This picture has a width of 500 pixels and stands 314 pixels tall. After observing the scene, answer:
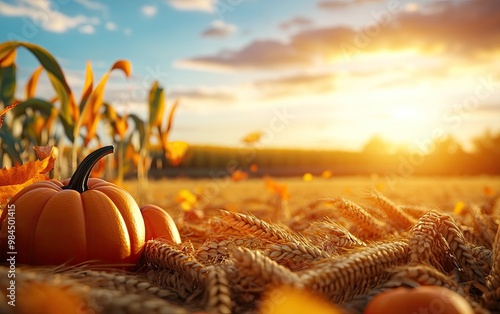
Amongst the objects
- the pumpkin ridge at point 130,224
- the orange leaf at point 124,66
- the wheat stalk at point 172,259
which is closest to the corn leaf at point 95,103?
the orange leaf at point 124,66

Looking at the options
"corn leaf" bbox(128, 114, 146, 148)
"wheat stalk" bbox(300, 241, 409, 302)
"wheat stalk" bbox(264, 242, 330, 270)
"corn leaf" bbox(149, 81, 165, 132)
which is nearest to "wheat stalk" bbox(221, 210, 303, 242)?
"wheat stalk" bbox(264, 242, 330, 270)

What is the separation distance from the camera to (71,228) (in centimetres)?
149

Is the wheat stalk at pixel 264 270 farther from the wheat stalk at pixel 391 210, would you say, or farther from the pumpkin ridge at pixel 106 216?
the wheat stalk at pixel 391 210

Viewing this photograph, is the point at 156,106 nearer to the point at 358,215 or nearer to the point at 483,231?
the point at 358,215

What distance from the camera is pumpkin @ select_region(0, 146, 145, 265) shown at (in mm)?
1480

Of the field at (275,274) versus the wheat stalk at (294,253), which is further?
the wheat stalk at (294,253)

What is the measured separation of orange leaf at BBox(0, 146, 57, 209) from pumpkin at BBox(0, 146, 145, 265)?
0.11 ft

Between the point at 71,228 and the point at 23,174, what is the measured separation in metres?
0.31

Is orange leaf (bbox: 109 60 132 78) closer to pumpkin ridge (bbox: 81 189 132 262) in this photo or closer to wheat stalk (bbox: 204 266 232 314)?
pumpkin ridge (bbox: 81 189 132 262)

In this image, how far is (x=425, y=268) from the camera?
1206mm

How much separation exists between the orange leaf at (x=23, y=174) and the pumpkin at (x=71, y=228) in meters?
0.03

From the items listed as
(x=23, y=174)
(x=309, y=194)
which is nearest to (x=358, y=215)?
(x=23, y=174)

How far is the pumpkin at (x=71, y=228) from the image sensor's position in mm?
1480

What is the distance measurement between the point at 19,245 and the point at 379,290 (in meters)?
1.10
